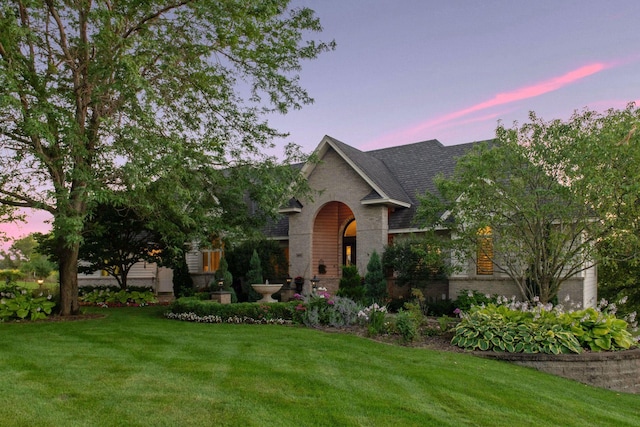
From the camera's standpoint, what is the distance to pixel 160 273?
2808 centimetres

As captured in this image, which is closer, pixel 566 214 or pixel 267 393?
pixel 267 393

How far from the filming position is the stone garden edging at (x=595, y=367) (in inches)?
378

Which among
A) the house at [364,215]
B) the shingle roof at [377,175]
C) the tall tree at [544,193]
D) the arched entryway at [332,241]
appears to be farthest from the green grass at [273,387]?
the arched entryway at [332,241]

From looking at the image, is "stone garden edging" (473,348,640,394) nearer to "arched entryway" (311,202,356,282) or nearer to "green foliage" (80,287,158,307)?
"arched entryway" (311,202,356,282)

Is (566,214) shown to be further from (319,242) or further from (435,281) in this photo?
(319,242)

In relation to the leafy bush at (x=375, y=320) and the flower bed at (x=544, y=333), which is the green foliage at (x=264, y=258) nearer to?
the leafy bush at (x=375, y=320)

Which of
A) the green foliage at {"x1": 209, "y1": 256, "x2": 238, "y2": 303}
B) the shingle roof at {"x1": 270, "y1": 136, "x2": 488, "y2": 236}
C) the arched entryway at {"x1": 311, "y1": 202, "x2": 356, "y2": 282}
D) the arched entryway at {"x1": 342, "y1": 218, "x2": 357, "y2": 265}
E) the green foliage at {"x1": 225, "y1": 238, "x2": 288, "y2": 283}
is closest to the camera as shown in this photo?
the green foliage at {"x1": 209, "y1": 256, "x2": 238, "y2": 303}

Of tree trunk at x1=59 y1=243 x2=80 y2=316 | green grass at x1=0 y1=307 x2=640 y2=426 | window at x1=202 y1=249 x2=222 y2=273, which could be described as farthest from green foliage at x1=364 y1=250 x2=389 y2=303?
tree trunk at x1=59 y1=243 x2=80 y2=316

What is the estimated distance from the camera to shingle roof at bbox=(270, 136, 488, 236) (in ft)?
68.9

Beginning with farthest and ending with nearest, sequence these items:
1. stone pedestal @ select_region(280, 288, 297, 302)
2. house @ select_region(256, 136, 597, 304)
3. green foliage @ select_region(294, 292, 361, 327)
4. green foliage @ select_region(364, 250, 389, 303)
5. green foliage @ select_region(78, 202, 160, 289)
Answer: stone pedestal @ select_region(280, 288, 297, 302) < green foliage @ select_region(78, 202, 160, 289) < house @ select_region(256, 136, 597, 304) < green foliage @ select_region(364, 250, 389, 303) < green foliage @ select_region(294, 292, 361, 327)

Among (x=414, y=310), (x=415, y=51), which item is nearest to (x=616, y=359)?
(x=414, y=310)

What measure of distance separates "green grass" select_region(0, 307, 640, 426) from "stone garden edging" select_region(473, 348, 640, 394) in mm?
446


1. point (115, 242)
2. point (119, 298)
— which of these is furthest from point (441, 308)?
point (115, 242)

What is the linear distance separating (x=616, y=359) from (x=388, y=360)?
15.5ft
